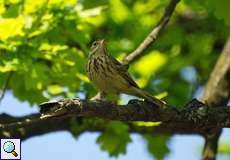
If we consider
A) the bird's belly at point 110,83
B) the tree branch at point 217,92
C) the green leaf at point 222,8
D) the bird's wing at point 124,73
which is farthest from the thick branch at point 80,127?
the green leaf at point 222,8

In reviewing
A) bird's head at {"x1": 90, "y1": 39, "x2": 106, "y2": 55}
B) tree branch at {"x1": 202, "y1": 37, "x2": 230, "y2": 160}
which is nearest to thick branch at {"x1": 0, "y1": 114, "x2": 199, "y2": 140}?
tree branch at {"x1": 202, "y1": 37, "x2": 230, "y2": 160}

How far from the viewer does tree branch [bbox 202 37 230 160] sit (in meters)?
10.6

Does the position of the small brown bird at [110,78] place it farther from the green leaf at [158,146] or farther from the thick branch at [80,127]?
the green leaf at [158,146]

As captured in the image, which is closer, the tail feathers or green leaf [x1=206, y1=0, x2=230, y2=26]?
the tail feathers

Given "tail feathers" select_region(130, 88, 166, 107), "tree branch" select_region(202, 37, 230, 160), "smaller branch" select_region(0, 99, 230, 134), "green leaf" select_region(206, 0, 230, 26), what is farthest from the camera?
"tree branch" select_region(202, 37, 230, 160)

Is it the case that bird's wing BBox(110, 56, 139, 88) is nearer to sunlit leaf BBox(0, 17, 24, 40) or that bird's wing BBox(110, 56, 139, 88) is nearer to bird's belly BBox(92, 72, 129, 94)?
bird's belly BBox(92, 72, 129, 94)

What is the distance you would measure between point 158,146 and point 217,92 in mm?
2144

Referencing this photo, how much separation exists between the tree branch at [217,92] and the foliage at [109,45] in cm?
91

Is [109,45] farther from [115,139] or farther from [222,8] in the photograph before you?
[222,8]

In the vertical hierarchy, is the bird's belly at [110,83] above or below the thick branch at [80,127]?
below

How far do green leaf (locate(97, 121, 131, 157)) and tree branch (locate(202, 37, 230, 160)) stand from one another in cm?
113

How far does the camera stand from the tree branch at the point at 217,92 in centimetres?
1062

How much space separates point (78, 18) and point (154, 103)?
2.82m

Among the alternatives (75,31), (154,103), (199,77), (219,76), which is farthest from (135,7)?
(154,103)
